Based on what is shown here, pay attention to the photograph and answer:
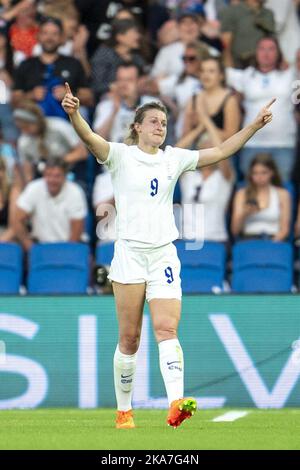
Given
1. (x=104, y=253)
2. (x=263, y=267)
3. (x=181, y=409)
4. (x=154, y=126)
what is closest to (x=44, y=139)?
(x=104, y=253)

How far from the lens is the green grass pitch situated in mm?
8133

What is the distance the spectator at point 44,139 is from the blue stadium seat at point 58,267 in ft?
4.95

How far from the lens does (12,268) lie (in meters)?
15.0

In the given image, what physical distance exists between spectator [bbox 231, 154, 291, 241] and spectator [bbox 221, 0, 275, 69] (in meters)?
2.00

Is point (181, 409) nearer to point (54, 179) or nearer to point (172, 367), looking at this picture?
point (172, 367)

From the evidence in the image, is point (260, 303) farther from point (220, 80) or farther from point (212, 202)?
point (220, 80)

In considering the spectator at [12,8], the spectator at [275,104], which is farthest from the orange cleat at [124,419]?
the spectator at [12,8]

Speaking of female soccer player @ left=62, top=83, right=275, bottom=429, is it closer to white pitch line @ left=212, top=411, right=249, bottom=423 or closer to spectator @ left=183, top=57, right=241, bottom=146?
white pitch line @ left=212, top=411, right=249, bottom=423

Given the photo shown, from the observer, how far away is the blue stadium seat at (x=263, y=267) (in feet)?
47.8

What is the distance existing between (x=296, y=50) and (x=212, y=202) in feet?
8.51

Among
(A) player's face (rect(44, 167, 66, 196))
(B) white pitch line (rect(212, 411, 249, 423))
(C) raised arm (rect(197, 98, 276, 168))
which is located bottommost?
(B) white pitch line (rect(212, 411, 249, 423))

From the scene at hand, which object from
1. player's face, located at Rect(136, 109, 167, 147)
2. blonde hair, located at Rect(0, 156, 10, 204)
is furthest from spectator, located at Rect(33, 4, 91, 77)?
player's face, located at Rect(136, 109, 167, 147)
